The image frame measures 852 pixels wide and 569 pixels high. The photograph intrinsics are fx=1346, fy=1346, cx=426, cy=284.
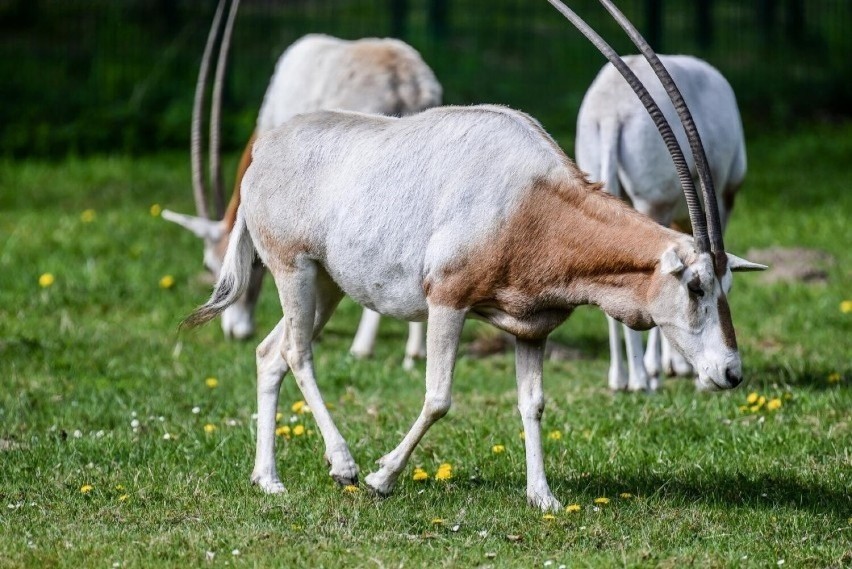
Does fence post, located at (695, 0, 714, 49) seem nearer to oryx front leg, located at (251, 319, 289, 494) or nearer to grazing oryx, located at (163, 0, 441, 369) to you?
grazing oryx, located at (163, 0, 441, 369)

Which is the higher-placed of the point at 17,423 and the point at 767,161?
the point at 17,423

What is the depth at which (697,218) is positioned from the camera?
5098 mm

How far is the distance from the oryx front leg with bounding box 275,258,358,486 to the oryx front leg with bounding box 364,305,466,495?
200mm

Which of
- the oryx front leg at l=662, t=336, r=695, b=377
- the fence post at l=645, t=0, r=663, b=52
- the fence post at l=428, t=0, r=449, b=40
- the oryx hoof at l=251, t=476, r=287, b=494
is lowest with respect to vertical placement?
the fence post at l=428, t=0, r=449, b=40

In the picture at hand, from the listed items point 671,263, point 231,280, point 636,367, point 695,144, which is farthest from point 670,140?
point 636,367

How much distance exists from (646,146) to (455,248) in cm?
254

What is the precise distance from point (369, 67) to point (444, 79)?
30.0ft

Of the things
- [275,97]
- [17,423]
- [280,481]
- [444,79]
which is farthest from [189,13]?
[280,481]

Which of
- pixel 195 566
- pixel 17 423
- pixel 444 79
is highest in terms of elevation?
pixel 195 566

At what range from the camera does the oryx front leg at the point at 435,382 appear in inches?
211

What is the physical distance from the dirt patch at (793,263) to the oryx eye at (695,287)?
231 inches

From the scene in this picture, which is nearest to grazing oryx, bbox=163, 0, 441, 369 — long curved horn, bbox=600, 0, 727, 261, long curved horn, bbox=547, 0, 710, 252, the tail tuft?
the tail tuft

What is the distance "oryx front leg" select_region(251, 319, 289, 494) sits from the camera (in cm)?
581

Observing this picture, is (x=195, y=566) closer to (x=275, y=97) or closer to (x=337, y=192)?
(x=337, y=192)
